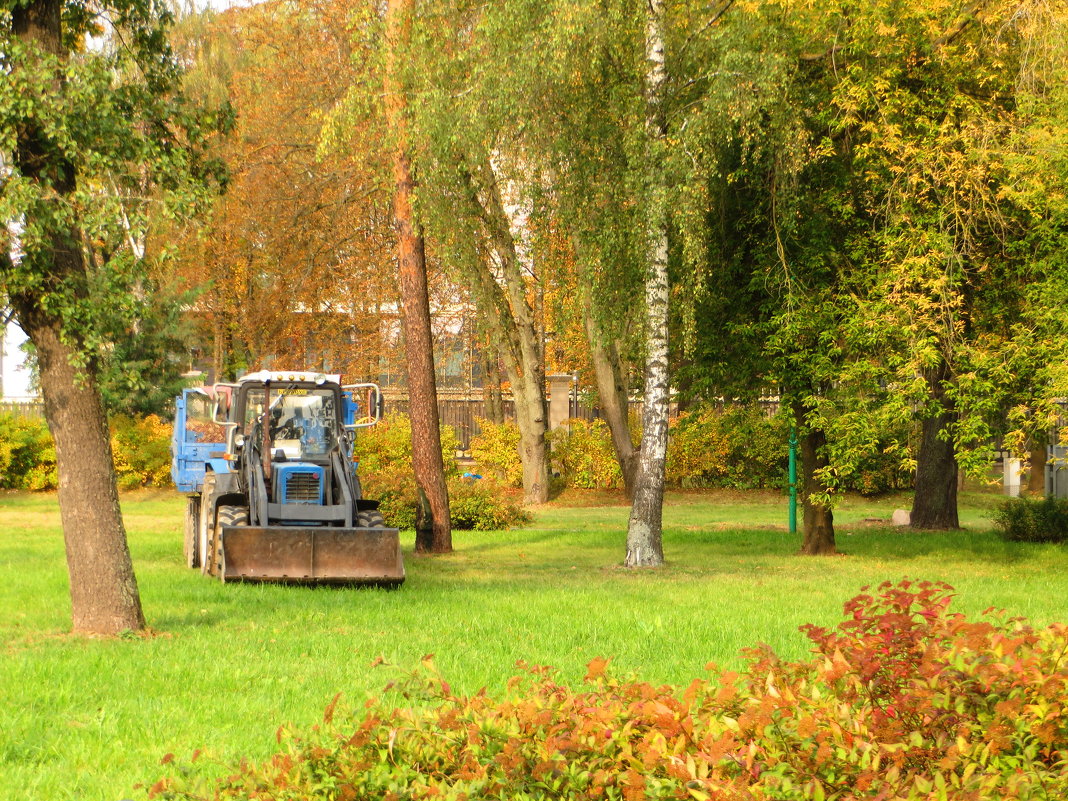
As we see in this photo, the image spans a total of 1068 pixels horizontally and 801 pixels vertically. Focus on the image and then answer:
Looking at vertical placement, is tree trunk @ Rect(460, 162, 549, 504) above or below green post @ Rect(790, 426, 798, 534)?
above

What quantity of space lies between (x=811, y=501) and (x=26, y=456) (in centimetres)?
2063

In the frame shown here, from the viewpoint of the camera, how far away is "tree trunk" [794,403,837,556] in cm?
1728

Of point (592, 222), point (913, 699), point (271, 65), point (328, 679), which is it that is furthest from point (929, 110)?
point (271, 65)

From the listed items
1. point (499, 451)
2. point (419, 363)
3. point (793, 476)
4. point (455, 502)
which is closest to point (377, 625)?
point (419, 363)

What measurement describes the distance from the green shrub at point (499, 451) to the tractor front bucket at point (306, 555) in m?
18.9

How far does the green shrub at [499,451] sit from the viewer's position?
3228 centimetres

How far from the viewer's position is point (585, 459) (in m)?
31.5

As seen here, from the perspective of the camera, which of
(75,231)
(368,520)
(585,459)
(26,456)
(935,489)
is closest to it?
(75,231)

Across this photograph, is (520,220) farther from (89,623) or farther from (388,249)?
(89,623)

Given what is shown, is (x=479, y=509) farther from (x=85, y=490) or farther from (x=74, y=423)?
(x=74, y=423)

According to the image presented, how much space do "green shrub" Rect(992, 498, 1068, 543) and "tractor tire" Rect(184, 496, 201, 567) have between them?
13.1 m

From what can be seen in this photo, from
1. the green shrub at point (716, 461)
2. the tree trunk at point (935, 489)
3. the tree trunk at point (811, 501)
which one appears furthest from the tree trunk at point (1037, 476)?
the tree trunk at point (811, 501)

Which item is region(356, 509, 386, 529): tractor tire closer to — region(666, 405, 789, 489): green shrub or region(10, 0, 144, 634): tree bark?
region(10, 0, 144, 634): tree bark

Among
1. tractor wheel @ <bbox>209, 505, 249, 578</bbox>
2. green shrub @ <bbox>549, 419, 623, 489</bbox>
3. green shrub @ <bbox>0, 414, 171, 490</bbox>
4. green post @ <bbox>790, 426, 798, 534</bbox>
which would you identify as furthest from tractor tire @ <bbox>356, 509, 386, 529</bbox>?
green shrub @ <bbox>549, 419, 623, 489</bbox>
